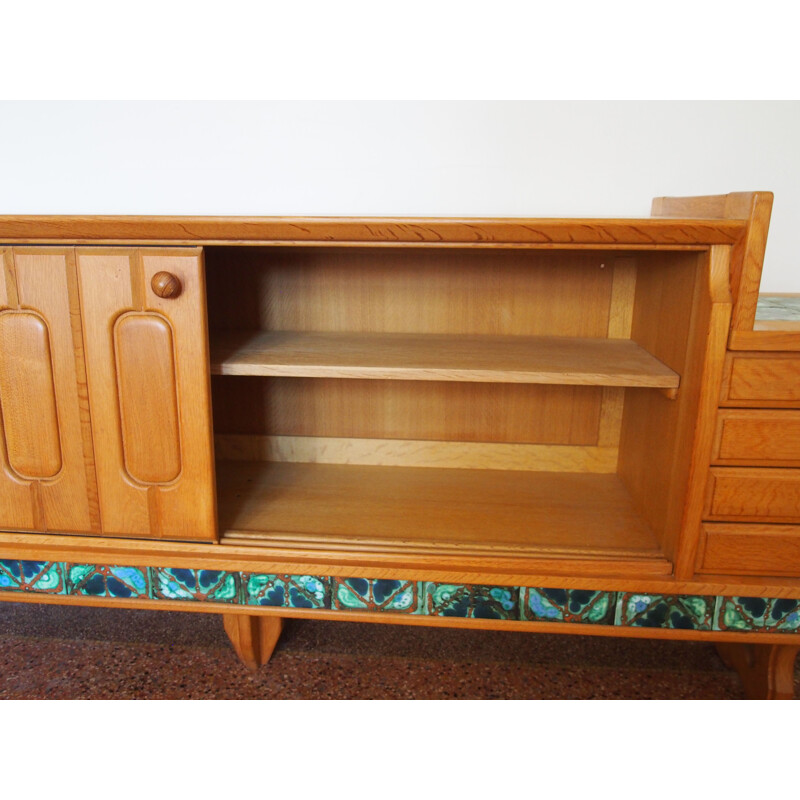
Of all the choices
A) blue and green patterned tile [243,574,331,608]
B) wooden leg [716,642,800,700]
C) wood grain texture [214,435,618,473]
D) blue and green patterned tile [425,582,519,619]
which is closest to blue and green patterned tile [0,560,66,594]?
blue and green patterned tile [243,574,331,608]

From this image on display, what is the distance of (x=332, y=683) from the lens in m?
1.62

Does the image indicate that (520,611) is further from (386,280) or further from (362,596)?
(386,280)

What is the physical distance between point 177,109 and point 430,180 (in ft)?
2.32

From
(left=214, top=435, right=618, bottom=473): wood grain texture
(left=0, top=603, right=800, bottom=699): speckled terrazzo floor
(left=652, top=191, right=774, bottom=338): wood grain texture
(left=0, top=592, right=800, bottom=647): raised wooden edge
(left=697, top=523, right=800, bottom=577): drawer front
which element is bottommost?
(left=0, top=603, right=800, bottom=699): speckled terrazzo floor

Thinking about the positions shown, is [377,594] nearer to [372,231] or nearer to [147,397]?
[147,397]

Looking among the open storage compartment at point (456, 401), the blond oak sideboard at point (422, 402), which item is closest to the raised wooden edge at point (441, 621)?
the blond oak sideboard at point (422, 402)

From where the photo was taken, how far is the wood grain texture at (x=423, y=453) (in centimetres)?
190

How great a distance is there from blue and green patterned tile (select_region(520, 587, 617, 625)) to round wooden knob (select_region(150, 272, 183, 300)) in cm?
97

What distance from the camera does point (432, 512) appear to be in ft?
5.46

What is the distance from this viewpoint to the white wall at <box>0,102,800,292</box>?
5.74 feet

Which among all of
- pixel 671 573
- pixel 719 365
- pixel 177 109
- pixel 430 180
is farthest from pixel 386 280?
pixel 671 573

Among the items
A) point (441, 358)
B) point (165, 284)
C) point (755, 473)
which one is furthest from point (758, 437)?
point (165, 284)

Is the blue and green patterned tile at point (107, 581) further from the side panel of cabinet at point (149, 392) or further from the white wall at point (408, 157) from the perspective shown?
the white wall at point (408, 157)

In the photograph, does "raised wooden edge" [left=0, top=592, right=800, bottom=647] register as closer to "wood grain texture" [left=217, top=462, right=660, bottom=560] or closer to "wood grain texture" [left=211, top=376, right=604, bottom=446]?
"wood grain texture" [left=217, top=462, right=660, bottom=560]
